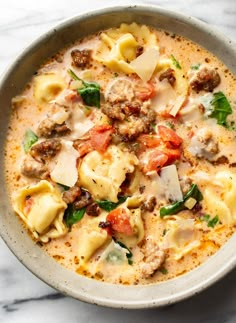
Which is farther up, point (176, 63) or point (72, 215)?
point (176, 63)

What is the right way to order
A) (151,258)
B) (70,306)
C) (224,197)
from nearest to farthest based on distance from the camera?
(151,258) < (224,197) < (70,306)

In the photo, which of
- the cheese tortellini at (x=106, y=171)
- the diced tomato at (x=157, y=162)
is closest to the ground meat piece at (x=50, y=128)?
the cheese tortellini at (x=106, y=171)

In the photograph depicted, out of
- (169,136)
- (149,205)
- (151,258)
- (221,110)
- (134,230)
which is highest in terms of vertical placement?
(221,110)

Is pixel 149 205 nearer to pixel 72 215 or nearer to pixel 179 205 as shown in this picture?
pixel 179 205

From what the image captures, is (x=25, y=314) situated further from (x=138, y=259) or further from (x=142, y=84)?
(x=142, y=84)

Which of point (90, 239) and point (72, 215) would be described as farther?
point (72, 215)

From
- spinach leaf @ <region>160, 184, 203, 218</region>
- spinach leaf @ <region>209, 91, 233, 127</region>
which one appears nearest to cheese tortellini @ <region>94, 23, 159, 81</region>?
spinach leaf @ <region>209, 91, 233, 127</region>

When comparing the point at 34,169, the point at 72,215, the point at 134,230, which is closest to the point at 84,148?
the point at 34,169
